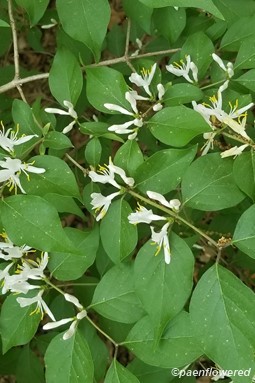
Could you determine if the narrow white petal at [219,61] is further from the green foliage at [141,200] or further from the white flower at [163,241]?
the white flower at [163,241]

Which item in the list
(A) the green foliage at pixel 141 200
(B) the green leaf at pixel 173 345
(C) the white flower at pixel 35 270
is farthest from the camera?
(C) the white flower at pixel 35 270

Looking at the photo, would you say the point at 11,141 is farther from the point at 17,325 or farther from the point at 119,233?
the point at 17,325

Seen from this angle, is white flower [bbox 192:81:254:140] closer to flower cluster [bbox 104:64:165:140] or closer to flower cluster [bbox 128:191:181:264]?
flower cluster [bbox 104:64:165:140]

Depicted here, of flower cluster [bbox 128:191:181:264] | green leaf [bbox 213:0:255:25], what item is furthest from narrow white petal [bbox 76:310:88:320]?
green leaf [bbox 213:0:255:25]

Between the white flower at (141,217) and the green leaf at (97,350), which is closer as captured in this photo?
the white flower at (141,217)

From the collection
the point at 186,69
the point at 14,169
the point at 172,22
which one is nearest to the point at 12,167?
the point at 14,169

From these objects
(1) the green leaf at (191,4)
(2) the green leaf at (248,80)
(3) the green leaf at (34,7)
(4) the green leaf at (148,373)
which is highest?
(1) the green leaf at (191,4)

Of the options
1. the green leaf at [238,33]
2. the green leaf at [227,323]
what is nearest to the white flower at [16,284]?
the green leaf at [227,323]
